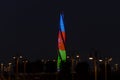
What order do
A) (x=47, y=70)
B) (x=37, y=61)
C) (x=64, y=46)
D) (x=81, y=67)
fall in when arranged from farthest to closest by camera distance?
(x=37, y=61) < (x=47, y=70) < (x=81, y=67) < (x=64, y=46)

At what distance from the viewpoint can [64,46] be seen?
4963 inches

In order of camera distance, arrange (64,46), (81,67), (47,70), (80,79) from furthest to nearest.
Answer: (47,70), (81,67), (64,46), (80,79)

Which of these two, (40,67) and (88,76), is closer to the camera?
(88,76)

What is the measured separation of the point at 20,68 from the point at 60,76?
6076cm

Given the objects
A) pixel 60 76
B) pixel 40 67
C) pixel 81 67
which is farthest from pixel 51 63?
pixel 60 76

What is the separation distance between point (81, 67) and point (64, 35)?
18.7m

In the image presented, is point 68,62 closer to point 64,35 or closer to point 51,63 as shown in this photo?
point 64,35

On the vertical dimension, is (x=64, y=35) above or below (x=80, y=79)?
above

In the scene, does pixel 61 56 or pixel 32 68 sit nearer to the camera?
pixel 61 56

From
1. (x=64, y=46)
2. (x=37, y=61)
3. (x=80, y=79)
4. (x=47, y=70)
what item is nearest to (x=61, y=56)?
(x=64, y=46)

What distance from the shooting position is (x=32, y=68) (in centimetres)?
18038

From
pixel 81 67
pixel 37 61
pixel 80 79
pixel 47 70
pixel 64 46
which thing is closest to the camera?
pixel 80 79

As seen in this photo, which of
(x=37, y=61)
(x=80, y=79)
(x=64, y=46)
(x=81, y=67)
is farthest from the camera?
(x=37, y=61)

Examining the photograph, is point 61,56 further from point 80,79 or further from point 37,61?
point 37,61
